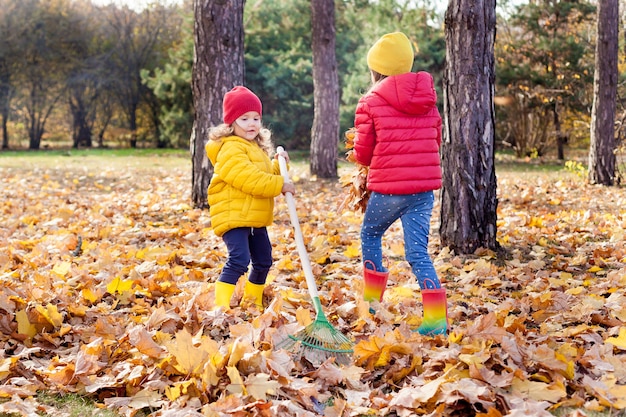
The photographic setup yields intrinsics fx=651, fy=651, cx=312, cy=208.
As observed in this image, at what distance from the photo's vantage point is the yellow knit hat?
3.66m

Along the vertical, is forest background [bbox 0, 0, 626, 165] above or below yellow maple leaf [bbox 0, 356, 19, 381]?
above

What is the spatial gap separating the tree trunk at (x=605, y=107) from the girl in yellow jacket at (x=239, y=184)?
330 inches

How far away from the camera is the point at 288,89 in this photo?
69.6 feet

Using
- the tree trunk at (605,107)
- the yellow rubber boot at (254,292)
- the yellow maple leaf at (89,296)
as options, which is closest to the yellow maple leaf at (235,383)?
the yellow rubber boot at (254,292)

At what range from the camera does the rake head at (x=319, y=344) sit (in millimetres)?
3170

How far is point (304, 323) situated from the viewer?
345cm

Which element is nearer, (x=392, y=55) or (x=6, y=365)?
(x=6, y=365)

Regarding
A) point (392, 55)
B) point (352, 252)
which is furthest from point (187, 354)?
point (352, 252)

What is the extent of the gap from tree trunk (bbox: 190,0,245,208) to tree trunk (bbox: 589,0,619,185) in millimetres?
6284

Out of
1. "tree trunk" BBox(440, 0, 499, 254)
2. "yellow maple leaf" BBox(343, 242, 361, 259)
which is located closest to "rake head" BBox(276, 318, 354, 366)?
"yellow maple leaf" BBox(343, 242, 361, 259)

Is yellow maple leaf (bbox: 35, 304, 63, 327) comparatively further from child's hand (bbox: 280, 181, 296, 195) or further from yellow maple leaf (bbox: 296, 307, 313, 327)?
child's hand (bbox: 280, 181, 296, 195)

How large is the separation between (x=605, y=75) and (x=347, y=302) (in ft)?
27.7

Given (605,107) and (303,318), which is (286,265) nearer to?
(303,318)

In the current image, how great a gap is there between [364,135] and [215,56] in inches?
170
